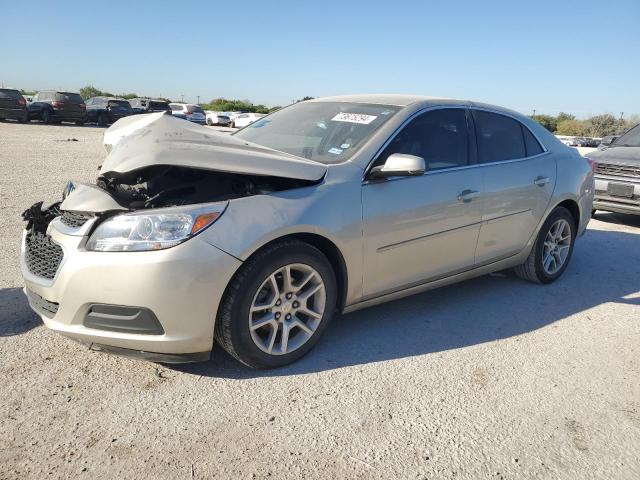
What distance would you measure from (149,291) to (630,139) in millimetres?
8487

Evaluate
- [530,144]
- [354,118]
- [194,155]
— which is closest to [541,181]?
[530,144]

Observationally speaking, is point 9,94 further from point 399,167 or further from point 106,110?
point 399,167

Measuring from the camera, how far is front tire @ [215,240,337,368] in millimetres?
2834

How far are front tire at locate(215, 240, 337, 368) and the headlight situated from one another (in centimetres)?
35

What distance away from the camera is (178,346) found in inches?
108

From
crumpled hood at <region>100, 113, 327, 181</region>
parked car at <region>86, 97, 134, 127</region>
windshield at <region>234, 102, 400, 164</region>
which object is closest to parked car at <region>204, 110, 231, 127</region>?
parked car at <region>86, 97, 134, 127</region>

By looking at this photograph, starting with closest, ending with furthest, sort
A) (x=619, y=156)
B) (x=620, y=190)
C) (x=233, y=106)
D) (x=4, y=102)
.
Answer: (x=620, y=190), (x=619, y=156), (x=4, y=102), (x=233, y=106)

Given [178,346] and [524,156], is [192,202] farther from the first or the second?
[524,156]

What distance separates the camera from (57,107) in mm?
27031

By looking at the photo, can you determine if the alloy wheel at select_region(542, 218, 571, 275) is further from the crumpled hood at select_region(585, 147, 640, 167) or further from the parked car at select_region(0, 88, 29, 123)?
the parked car at select_region(0, 88, 29, 123)

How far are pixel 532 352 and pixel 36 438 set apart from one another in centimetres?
288

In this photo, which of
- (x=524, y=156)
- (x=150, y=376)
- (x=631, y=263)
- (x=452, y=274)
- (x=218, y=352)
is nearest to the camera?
(x=150, y=376)

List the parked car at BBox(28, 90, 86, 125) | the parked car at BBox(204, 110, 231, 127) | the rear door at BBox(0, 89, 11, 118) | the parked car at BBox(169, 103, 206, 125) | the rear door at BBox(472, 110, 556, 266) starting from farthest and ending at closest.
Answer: the parked car at BBox(204, 110, 231, 127) < the parked car at BBox(169, 103, 206, 125) < the parked car at BBox(28, 90, 86, 125) < the rear door at BBox(0, 89, 11, 118) < the rear door at BBox(472, 110, 556, 266)

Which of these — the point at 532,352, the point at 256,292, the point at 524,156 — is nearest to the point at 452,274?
the point at 532,352
